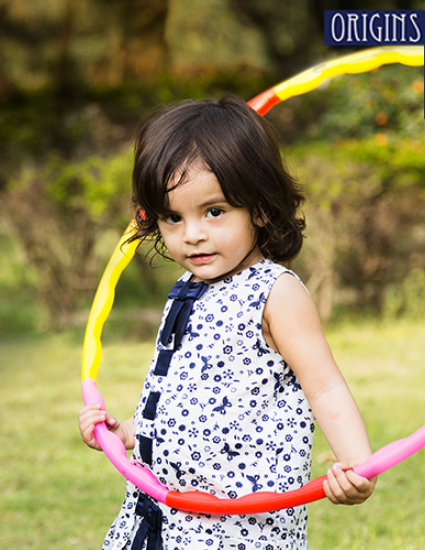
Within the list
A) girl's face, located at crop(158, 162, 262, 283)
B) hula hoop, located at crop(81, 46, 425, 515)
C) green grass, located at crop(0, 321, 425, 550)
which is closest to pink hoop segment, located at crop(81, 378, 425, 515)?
hula hoop, located at crop(81, 46, 425, 515)

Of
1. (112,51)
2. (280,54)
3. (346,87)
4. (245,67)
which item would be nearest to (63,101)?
(112,51)

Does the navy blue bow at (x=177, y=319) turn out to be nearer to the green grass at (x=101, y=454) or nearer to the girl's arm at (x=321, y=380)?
the girl's arm at (x=321, y=380)

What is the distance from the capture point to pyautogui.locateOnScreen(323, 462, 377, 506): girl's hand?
147cm

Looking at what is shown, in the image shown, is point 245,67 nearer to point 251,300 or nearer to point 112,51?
point 112,51

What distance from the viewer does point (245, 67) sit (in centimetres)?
1005

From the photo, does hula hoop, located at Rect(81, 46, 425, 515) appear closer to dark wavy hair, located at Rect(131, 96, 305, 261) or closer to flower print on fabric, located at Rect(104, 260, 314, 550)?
flower print on fabric, located at Rect(104, 260, 314, 550)

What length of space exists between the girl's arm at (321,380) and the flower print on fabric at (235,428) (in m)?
0.05

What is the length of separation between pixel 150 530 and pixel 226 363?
1.70 feet

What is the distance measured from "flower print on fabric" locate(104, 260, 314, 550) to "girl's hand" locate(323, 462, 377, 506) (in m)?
0.21

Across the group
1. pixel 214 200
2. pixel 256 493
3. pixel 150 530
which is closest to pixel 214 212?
pixel 214 200

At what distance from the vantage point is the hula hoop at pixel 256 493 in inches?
58.8

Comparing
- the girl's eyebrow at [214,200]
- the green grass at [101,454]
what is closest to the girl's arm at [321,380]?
the girl's eyebrow at [214,200]

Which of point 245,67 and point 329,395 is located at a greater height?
point 245,67

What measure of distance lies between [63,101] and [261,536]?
356 inches
